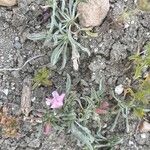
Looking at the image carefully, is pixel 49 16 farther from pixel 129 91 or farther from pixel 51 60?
pixel 129 91

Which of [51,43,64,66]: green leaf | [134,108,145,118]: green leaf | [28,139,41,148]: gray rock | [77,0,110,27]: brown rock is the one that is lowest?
[28,139,41,148]: gray rock

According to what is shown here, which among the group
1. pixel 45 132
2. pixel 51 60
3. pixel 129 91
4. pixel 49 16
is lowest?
pixel 45 132

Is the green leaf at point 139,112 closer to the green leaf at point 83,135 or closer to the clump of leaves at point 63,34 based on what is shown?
the green leaf at point 83,135

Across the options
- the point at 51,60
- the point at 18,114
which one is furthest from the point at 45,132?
the point at 51,60

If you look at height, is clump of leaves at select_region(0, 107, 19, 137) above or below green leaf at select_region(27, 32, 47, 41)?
below

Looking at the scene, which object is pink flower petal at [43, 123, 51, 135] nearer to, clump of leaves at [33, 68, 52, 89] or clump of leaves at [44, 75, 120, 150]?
clump of leaves at [44, 75, 120, 150]

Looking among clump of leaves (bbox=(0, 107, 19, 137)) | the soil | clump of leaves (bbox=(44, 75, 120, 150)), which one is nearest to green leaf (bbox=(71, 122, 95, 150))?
clump of leaves (bbox=(44, 75, 120, 150))
